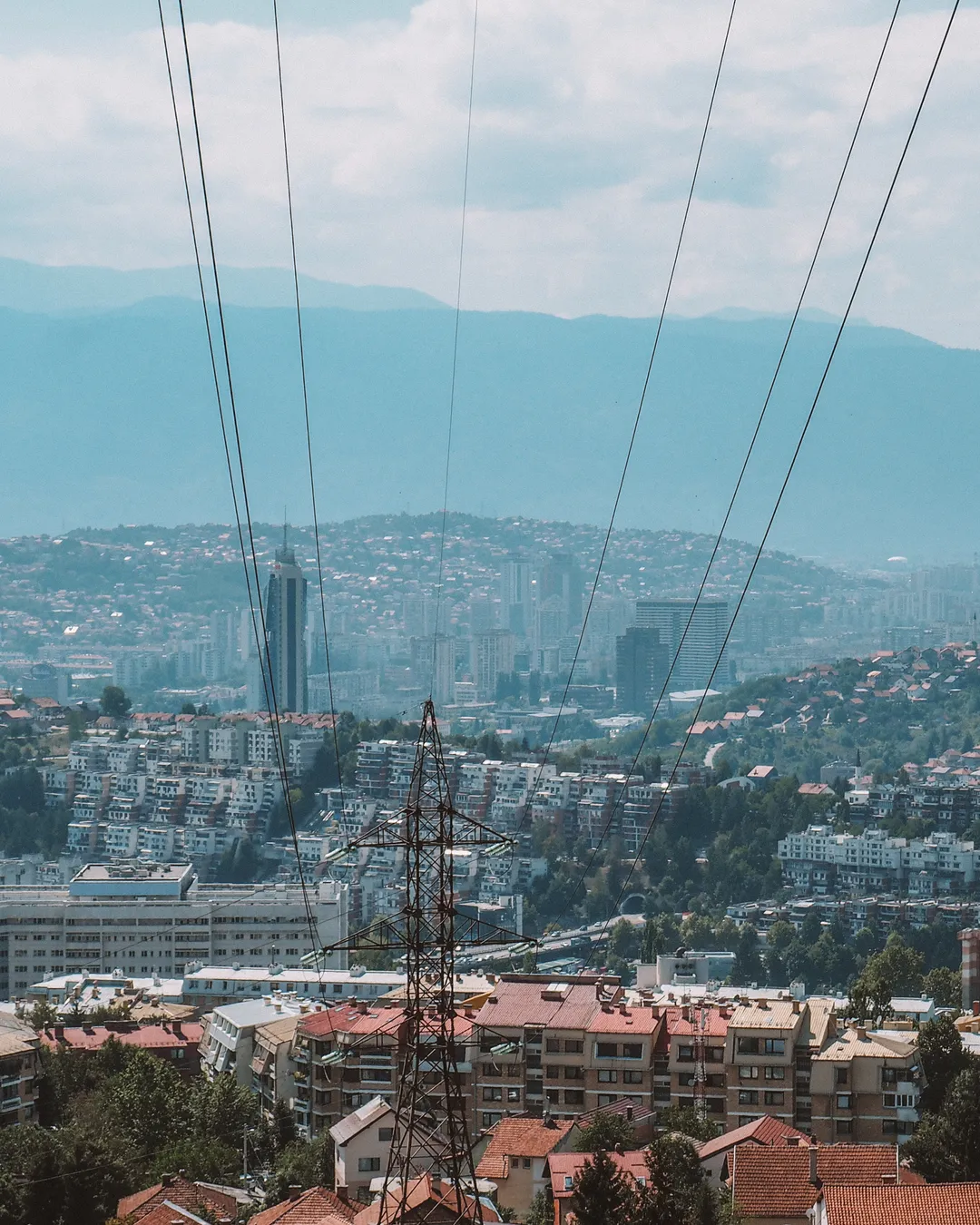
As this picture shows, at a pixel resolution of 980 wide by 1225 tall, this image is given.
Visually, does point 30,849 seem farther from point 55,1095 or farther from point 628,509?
point 628,509

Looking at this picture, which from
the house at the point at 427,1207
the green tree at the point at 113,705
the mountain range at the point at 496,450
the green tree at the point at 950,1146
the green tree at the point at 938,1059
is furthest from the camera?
the mountain range at the point at 496,450

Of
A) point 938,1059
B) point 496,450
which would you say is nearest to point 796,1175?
point 938,1059

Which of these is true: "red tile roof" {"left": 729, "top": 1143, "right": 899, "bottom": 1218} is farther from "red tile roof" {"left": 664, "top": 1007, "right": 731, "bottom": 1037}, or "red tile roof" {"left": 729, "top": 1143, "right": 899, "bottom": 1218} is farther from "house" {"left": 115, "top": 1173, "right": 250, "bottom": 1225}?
"red tile roof" {"left": 664, "top": 1007, "right": 731, "bottom": 1037}

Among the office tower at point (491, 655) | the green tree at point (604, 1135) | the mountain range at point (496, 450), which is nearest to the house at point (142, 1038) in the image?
the green tree at point (604, 1135)

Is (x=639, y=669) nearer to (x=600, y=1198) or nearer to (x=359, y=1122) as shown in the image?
(x=359, y=1122)

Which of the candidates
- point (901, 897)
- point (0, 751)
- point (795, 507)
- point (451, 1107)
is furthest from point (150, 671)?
point (451, 1107)

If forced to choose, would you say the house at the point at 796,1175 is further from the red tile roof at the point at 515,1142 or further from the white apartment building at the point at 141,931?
the white apartment building at the point at 141,931
